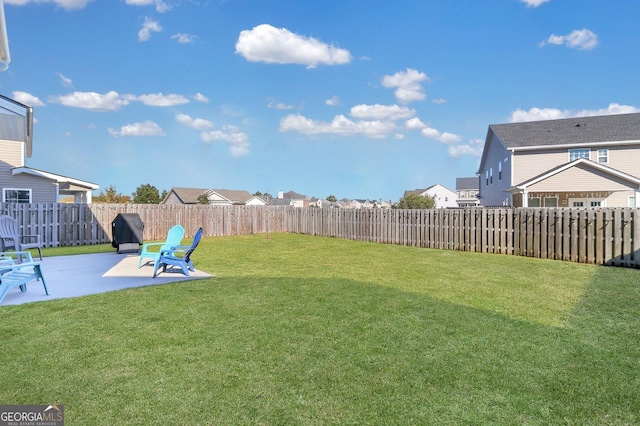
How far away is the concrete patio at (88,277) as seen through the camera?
566 centimetres

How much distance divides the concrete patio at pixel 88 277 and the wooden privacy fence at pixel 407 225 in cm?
449

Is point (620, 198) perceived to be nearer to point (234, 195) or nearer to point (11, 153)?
point (11, 153)

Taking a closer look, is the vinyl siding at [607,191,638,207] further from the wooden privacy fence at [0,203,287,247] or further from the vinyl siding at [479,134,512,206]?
the wooden privacy fence at [0,203,287,247]

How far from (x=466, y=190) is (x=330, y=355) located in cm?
6627

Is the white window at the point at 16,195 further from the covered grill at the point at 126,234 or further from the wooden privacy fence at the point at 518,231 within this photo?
the wooden privacy fence at the point at 518,231

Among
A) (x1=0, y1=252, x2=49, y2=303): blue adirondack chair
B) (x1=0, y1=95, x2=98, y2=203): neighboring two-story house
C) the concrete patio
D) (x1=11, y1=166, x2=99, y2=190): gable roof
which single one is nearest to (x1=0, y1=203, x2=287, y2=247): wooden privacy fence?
the concrete patio

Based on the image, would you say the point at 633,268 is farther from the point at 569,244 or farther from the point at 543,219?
the point at 543,219

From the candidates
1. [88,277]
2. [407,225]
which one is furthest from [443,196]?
[88,277]

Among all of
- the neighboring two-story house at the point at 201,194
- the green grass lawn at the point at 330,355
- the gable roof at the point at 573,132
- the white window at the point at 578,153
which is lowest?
the green grass lawn at the point at 330,355

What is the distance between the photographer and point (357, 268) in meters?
8.29

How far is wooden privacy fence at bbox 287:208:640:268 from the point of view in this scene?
8.72m

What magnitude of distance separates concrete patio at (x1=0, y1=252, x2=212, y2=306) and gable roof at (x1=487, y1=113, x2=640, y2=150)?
23.5 meters

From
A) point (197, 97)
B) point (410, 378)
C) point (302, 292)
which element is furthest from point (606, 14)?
point (197, 97)

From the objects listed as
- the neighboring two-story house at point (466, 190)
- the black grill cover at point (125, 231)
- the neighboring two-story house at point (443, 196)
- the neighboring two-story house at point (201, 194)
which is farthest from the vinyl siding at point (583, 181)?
the neighboring two-story house at point (443, 196)
